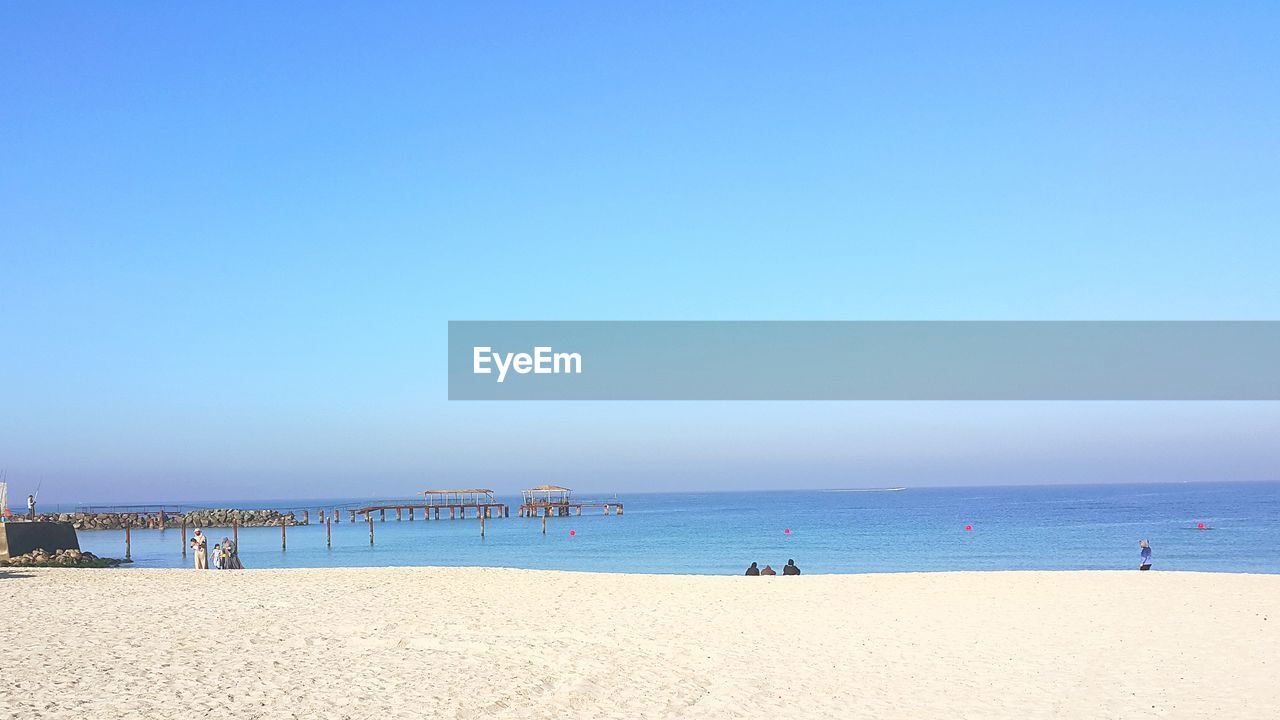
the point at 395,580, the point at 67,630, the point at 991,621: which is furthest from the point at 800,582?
the point at 67,630

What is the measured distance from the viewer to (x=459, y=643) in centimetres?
1230

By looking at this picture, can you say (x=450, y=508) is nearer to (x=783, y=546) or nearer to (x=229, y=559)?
(x=783, y=546)

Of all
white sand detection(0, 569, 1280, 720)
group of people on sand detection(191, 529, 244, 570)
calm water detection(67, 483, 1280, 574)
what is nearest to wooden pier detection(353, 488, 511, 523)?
calm water detection(67, 483, 1280, 574)

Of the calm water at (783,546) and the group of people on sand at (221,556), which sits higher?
the group of people on sand at (221,556)

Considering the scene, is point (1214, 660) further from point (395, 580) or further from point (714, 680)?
point (395, 580)

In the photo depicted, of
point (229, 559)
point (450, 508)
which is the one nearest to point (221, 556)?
point (229, 559)

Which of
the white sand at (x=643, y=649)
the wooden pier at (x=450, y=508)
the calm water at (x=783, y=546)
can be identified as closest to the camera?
the white sand at (x=643, y=649)

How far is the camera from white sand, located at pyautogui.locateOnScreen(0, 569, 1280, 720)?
9.31m

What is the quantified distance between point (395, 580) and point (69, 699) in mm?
12274

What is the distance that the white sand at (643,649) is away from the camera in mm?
9312

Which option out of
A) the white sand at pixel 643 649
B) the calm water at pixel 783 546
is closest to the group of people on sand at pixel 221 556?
the white sand at pixel 643 649

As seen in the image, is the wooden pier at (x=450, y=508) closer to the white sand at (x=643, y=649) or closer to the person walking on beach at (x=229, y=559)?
the person walking on beach at (x=229, y=559)

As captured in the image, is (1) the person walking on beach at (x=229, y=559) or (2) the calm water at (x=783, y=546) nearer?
(1) the person walking on beach at (x=229, y=559)

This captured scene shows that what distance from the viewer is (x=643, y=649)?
12305mm
